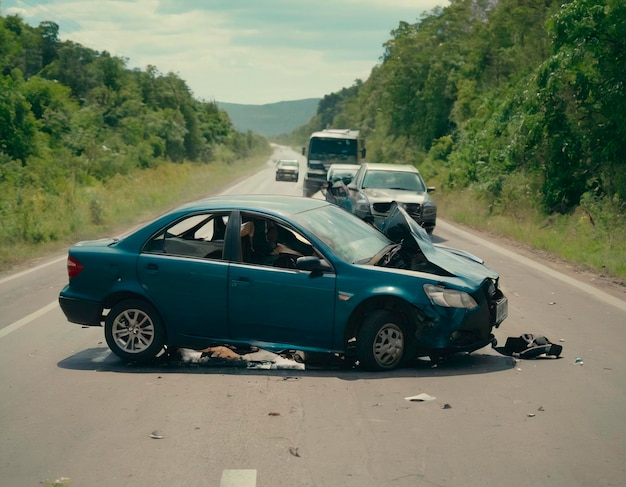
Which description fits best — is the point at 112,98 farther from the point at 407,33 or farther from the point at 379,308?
the point at 379,308

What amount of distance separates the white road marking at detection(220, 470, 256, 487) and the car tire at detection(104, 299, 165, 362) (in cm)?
336

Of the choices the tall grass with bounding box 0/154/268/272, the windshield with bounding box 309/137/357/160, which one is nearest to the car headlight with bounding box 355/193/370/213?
the tall grass with bounding box 0/154/268/272

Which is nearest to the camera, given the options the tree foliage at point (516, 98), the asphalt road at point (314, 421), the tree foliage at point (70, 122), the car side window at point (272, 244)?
the asphalt road at point (314, 421)

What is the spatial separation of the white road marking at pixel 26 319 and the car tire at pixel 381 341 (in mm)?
4470

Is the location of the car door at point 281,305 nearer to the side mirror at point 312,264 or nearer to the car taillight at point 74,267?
the side mirror at point 312,264

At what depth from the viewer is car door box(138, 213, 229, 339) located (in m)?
8.66

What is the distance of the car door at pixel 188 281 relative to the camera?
866 cm

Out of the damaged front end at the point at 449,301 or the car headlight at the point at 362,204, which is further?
the car headlight at the point at 362,204

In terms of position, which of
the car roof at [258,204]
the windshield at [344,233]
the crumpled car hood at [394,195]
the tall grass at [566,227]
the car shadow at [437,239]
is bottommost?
the car shadow at [437,239]

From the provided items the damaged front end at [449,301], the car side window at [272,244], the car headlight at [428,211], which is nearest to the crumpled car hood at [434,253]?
the damaged front end at [449,301]

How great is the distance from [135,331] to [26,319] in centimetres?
325

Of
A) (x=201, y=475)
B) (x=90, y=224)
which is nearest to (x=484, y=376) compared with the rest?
(x=201, y=475)

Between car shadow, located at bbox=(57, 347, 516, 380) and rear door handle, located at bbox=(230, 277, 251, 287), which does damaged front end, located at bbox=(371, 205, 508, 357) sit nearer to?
car shadow, located at bbox=(57, 347, 516, 380)

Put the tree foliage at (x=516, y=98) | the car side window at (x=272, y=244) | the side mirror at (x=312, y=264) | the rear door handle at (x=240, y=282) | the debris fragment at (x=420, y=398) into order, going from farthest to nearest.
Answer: the tree foliage at (x=516, y=98)
the car side window at (x=272, y=244)
the rear door handle at (x=240, y=282)
the side mirror at (x=312, y=264)
the debris fragment at (x=420, y=398)
